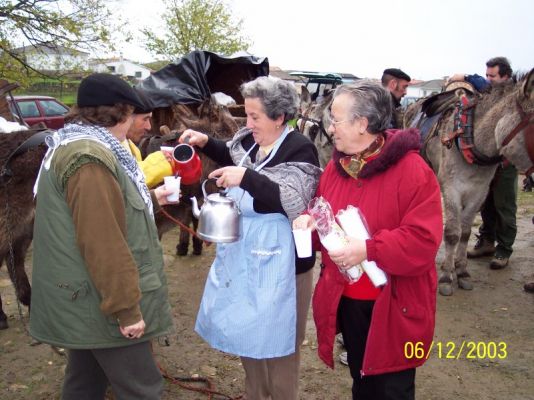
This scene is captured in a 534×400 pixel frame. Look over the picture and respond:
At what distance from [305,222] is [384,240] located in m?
0.37

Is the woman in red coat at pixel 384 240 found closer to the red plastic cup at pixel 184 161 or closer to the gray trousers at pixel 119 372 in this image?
the gray trousers at pixel 119 372

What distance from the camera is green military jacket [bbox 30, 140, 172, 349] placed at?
1.75m

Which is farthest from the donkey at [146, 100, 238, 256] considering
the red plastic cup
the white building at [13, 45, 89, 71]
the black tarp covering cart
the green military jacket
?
the white building at [13, 45, 89, 71]

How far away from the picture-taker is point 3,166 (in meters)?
3.38

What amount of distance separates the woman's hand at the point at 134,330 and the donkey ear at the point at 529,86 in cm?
399

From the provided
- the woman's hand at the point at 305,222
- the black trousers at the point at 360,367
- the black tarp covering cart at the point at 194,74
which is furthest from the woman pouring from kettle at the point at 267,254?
the black tarp covering cart at the point at 194,74

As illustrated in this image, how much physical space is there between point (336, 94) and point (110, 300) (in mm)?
1337

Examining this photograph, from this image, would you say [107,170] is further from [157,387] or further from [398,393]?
[398,393]

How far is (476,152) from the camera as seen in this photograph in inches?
178

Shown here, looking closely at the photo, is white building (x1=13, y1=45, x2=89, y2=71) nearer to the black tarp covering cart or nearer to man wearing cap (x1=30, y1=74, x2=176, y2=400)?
the black tarp covering cart

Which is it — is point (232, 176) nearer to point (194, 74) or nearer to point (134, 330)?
point (134, 330)

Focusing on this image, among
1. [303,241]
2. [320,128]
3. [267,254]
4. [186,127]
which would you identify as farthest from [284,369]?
[320,128]

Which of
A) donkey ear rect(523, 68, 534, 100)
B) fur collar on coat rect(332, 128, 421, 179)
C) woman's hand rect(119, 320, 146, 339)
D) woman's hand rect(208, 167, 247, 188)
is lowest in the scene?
woman's hand rect(119, 320, 146, 339)

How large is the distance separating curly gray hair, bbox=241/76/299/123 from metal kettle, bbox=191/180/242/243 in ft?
1.68
